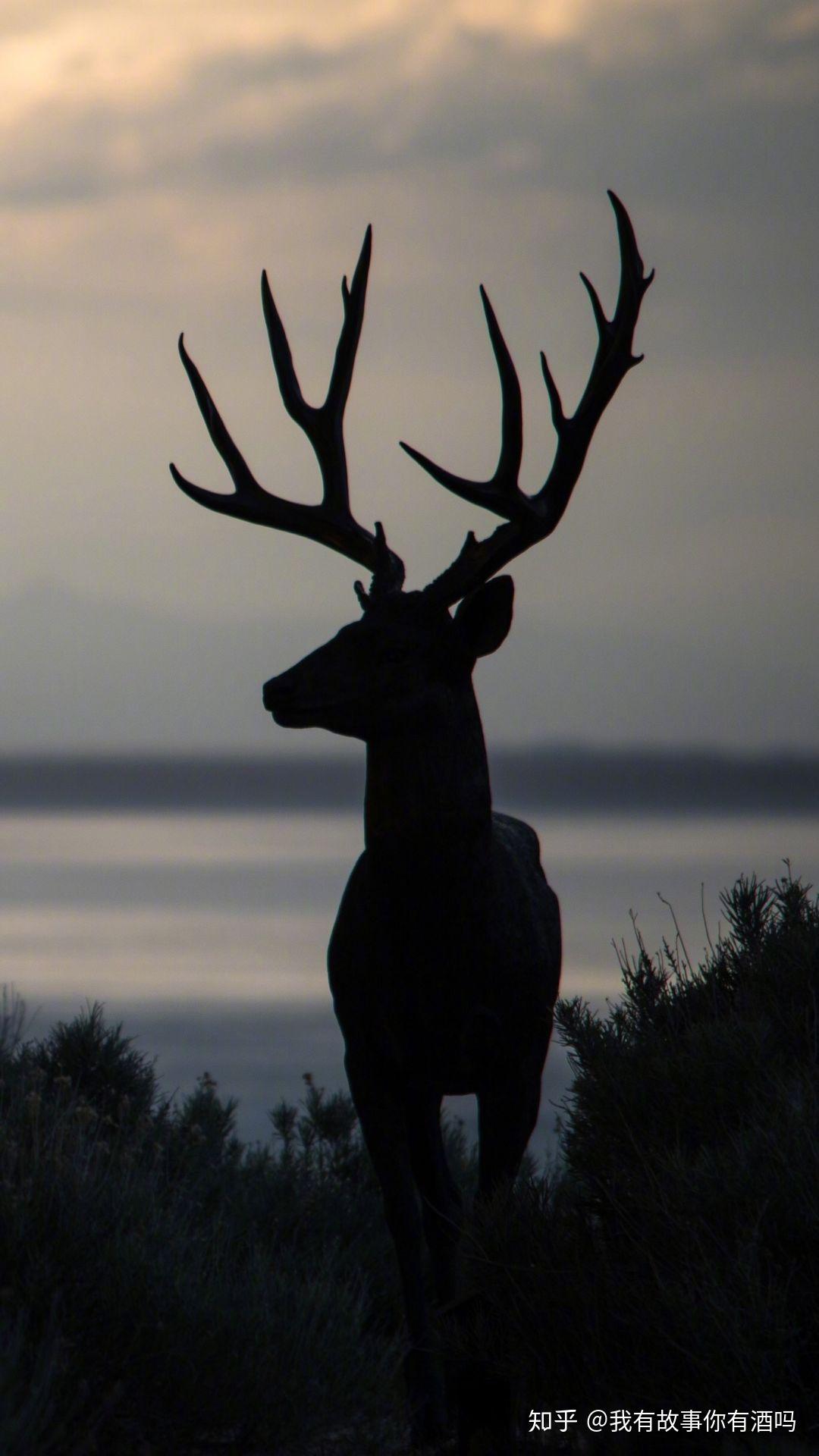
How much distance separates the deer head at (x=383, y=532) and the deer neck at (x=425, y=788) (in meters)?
0.07

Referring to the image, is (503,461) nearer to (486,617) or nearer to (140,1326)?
(486,617)

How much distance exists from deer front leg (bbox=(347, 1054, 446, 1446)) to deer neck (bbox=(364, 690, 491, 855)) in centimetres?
77

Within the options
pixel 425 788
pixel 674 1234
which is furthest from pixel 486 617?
pixel 674 1234

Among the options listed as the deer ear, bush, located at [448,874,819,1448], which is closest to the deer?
the deer ear

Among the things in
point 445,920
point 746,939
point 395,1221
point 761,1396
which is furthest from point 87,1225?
point 746,939

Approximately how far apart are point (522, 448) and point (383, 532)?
54 cm

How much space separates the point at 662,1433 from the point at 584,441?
3.14 meters

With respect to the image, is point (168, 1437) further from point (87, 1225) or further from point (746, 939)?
point (746, 939)

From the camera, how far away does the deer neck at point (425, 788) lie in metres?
4.79

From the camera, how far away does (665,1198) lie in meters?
4.18

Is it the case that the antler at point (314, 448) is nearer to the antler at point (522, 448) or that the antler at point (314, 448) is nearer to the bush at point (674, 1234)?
the antler at point (522, 448)

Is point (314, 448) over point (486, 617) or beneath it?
A: over

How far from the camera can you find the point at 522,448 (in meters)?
5.35

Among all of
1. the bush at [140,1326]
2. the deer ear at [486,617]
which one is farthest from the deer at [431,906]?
the bush at [140,1326]
